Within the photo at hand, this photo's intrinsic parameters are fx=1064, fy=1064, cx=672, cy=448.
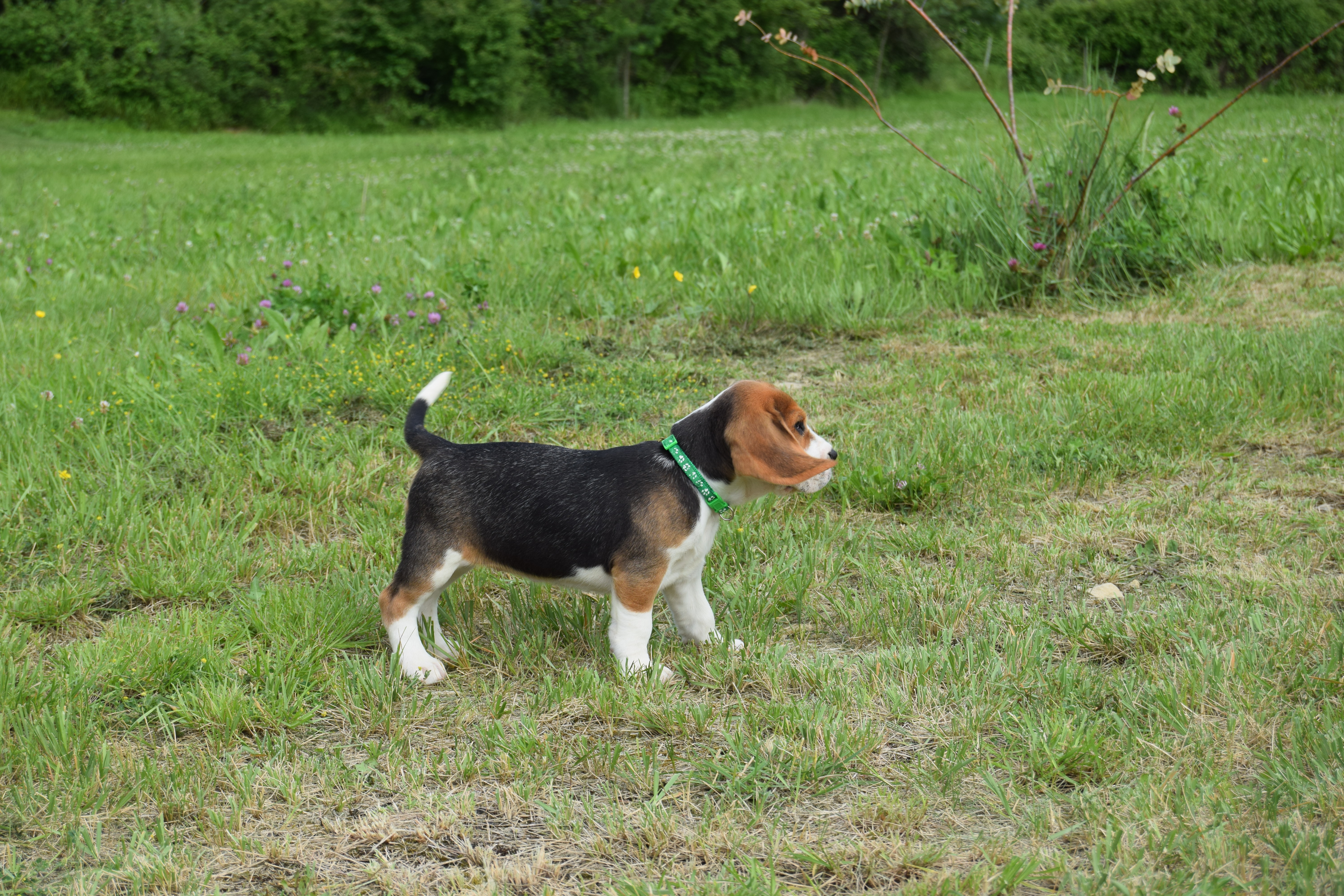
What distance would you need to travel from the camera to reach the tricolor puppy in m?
2.79

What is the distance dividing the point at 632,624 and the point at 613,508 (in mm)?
317

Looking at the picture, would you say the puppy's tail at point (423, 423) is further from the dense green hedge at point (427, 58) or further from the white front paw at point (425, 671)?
the dense green hedge at point (427, 58)

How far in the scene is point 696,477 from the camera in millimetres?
2816

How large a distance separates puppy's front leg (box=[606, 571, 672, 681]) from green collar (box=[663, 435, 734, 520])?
26 centimetres

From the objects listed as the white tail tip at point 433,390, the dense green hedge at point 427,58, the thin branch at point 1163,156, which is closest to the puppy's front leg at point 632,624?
the white tail tip at point 433,390

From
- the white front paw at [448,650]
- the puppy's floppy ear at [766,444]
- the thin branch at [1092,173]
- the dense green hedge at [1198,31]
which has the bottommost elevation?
the white front paw at [448,650]

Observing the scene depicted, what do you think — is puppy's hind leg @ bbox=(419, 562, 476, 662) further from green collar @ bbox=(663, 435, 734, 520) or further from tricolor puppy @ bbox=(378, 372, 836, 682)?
green collar @ bbox=(663, 435, 734, 520)

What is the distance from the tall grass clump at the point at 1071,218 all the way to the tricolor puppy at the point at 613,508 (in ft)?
13.4

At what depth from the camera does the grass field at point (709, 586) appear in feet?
7.54

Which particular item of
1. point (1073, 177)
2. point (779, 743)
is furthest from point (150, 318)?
point (1073, 177)

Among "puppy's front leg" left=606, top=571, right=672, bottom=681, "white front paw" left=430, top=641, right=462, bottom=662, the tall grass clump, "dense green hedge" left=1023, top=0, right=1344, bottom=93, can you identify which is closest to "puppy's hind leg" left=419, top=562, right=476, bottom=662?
"white front paw" left=430, top=641, right=462, bottom=662

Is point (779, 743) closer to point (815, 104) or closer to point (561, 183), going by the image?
point (561, 183)

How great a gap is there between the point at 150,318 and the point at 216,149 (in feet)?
55.6

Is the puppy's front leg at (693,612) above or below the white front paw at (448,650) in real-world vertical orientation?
above
